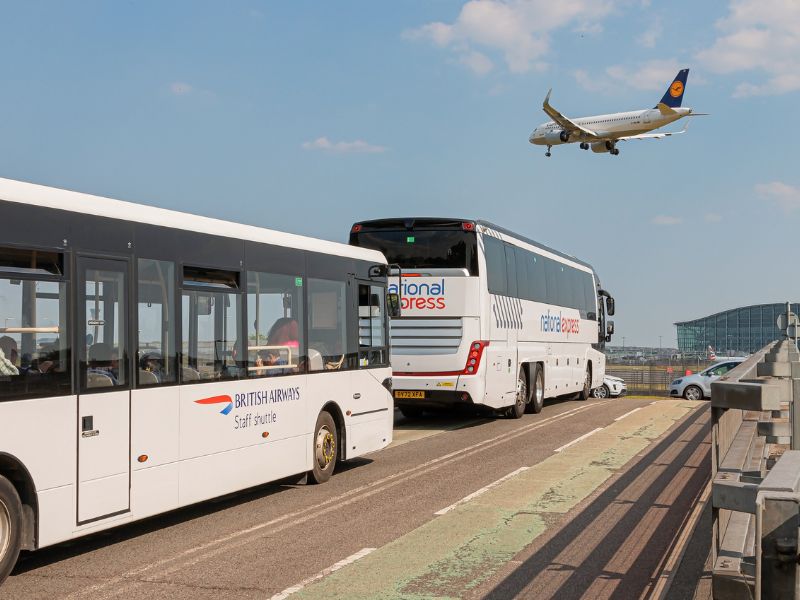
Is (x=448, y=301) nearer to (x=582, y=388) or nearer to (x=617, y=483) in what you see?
(x=617, y=483)

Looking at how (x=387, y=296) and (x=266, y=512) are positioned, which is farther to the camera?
(x=387, y=296)

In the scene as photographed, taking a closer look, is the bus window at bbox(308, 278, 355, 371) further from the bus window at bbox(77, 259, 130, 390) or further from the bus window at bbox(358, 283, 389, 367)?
the bus window at bbox(77, 259, 130, 390)

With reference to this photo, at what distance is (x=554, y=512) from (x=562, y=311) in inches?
670

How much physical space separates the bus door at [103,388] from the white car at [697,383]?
30.4 m

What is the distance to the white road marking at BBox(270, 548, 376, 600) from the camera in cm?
659

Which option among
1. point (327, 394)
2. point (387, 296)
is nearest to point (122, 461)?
point (327, 394)

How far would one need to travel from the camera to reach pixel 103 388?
7699 mm

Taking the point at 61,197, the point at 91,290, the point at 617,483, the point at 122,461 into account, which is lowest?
the point at 617,483

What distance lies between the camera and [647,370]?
4956 cm

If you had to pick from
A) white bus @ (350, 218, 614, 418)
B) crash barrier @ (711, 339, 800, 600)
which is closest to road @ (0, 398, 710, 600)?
crash barrier @ (711, 339, 800, 600)

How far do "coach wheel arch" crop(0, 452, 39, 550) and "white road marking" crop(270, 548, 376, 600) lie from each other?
1867 millimetres

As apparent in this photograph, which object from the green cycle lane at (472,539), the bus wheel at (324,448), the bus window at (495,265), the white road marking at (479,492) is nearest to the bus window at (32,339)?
the green cycle lane at (472,539)

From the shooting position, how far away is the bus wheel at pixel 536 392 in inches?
899

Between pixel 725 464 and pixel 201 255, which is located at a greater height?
pixel 201 255
